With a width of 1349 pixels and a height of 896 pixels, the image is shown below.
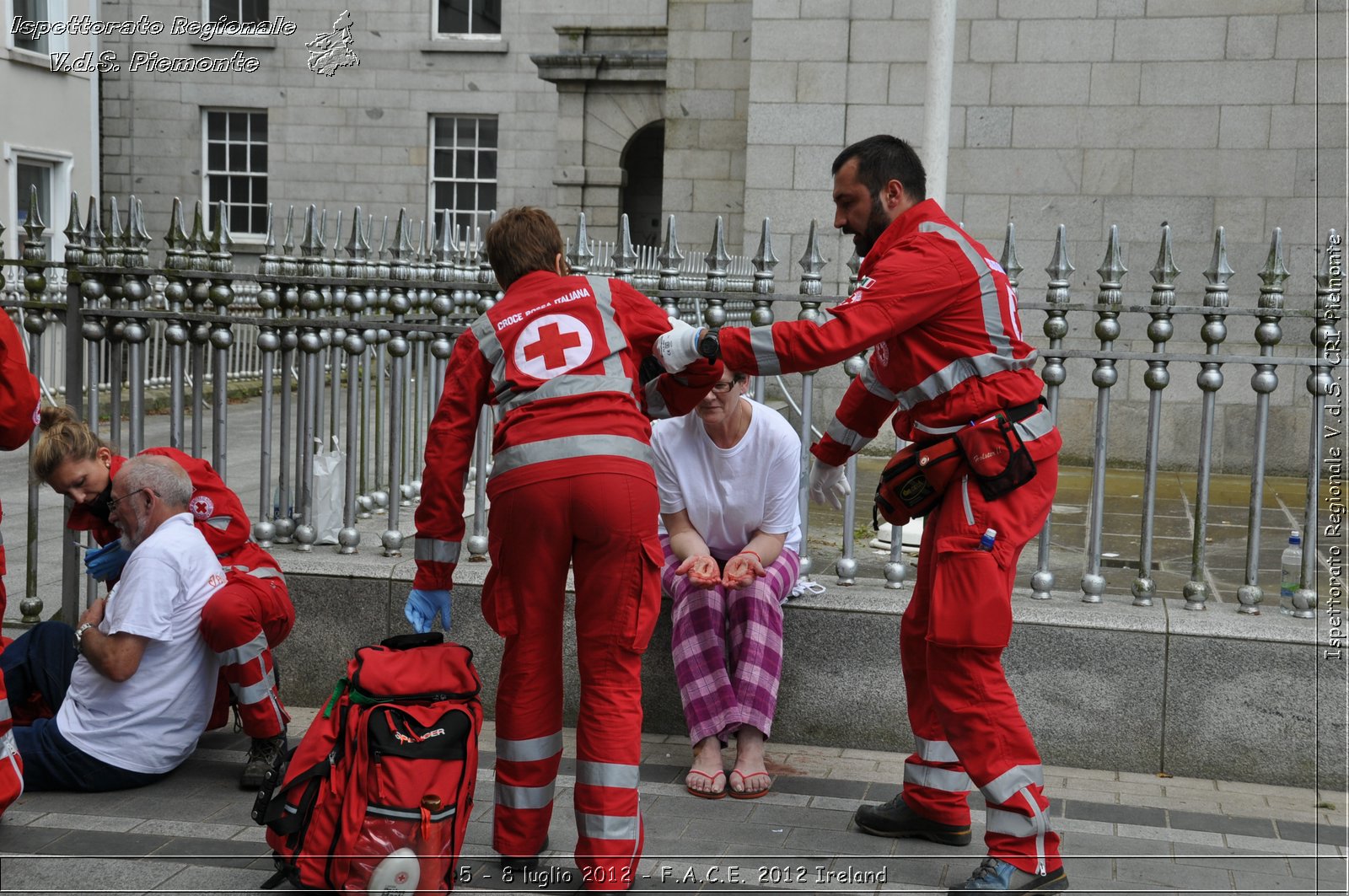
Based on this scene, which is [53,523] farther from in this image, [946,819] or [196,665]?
[946,819]

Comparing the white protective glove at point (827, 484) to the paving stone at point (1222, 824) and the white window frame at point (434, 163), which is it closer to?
the paving stone at point (1222, 824)

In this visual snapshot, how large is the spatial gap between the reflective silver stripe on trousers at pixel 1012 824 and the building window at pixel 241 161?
68.1 feet

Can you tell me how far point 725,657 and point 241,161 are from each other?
65.9 ft

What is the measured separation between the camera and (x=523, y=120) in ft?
70.1

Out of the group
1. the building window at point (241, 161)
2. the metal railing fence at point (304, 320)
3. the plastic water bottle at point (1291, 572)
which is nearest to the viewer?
the plastic water bottle at point (1291, 572)

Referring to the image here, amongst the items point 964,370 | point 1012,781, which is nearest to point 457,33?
point 964,370

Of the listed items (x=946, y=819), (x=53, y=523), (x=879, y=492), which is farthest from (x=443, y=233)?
(x=53, y=523)

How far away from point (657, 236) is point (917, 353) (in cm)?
1605

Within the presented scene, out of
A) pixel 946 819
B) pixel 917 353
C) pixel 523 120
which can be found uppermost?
pixel 523 120

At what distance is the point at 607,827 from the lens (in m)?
3.60

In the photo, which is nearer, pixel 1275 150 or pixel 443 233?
pixel 443 233

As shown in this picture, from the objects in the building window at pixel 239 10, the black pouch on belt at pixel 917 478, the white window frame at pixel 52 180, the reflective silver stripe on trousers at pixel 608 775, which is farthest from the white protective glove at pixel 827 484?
the building window at pixel 239 10

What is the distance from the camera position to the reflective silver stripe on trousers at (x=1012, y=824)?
141 inches

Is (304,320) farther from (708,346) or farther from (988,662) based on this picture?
(988,662)
